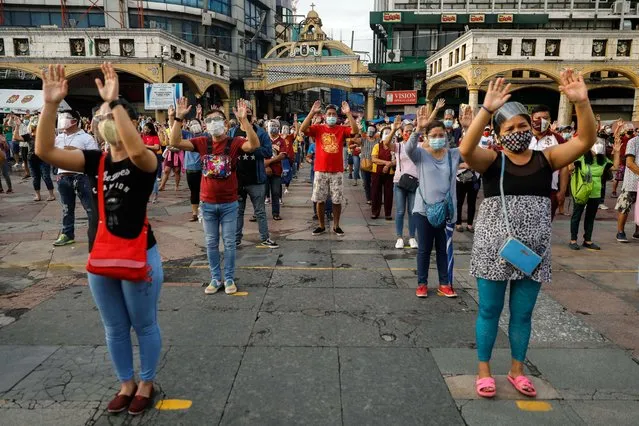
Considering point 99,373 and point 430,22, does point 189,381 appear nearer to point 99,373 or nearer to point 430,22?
point 99,373

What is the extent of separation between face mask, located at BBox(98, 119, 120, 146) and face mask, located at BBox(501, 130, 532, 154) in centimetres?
244

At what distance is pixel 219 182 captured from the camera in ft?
16.5

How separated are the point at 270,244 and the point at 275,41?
47.7m

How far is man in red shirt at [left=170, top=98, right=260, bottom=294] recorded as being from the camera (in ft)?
16.5

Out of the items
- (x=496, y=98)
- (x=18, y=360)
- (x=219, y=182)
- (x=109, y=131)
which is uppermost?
(x=496, y=98)

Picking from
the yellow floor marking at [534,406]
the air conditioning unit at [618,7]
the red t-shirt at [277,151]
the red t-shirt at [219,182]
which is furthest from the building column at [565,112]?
the yellow floor marking at [534,406]

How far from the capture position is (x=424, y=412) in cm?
297

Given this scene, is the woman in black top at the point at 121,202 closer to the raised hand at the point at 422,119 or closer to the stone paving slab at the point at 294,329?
the stone paving slab at the point at 294,329

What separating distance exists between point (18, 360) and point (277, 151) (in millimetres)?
6873

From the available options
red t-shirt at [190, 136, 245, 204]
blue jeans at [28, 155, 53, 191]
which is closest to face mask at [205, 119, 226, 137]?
red t-shirt at [190, 136, 245, 204]

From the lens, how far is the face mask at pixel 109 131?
2824mm

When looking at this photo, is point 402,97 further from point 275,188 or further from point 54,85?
point 54,85

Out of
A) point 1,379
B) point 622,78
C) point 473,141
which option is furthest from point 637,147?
point 622,78

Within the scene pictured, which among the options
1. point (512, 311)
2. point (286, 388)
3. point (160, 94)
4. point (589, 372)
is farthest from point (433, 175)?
point (160, 94)
